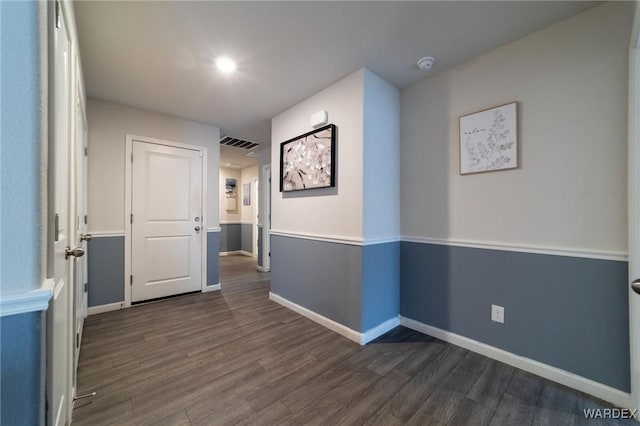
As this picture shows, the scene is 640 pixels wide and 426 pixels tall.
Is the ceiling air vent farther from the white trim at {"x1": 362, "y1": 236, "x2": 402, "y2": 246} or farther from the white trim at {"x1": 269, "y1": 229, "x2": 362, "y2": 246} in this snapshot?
the white trim at {"x1": 362, "y1": 236, "x2": 402, "y2": 246}

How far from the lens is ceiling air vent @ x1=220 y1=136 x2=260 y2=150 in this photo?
433 cm

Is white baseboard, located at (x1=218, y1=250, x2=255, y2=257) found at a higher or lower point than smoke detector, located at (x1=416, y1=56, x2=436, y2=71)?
lower

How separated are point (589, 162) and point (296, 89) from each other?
2.37m

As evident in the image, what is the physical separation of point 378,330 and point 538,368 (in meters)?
1.12

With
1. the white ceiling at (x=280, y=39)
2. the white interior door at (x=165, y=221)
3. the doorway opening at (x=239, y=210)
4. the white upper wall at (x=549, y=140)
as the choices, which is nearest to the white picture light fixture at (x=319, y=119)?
the white ceiling at (x=280, y=39)

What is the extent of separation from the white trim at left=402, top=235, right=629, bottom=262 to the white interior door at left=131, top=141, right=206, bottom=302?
2.87 metres

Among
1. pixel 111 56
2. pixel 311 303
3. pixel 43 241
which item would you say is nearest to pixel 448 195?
pixel 311 303

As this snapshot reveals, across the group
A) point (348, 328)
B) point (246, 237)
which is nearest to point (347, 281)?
point (348, 328)

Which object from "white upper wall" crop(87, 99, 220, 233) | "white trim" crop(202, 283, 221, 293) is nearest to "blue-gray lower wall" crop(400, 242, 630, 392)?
"white trim" crop(202, 283, 221, 293)

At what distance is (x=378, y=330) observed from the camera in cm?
231

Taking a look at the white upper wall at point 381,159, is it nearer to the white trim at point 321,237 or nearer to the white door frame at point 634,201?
the white trim at point 321,237

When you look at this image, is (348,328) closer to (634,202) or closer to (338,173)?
(338,173)

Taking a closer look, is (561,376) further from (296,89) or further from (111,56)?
(111,56)

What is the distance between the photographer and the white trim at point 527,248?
152 centimetres
